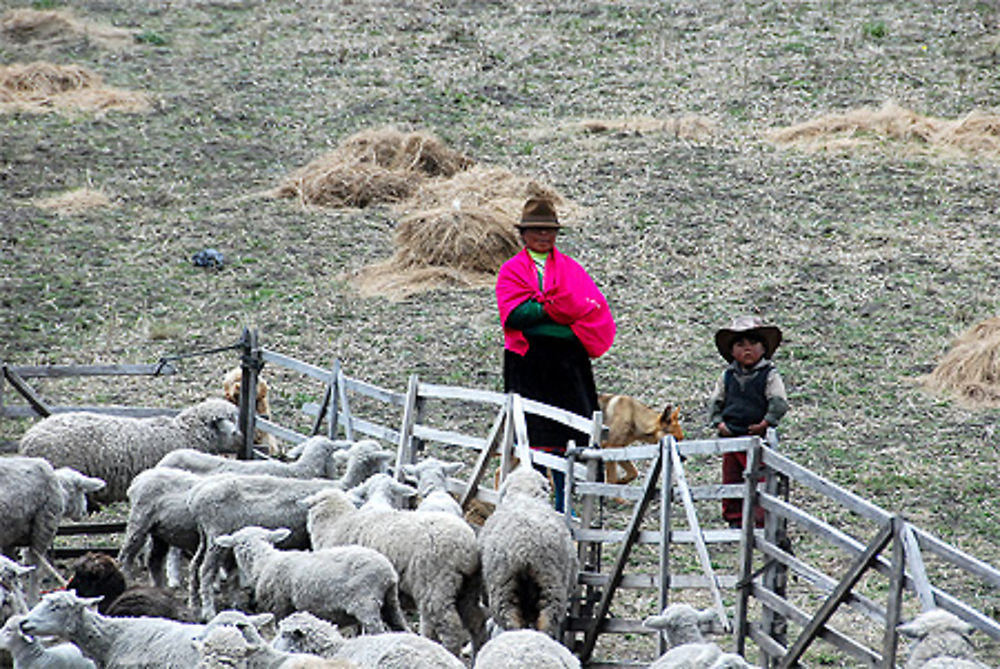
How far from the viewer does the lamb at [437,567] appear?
8.42m

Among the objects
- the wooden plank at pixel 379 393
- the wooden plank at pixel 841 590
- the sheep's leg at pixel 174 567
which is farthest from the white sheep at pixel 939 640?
the sheep's leg at pixel 174 567

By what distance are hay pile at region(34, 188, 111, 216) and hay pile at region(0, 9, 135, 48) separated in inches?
254

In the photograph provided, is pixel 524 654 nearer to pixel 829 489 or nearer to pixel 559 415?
pixel 829 489

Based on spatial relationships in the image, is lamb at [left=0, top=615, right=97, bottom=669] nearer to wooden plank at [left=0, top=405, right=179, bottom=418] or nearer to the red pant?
the red pant

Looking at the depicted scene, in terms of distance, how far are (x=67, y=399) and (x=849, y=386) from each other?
24.0 ft

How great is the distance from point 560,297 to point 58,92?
15.7 meters

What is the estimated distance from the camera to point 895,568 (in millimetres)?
6855

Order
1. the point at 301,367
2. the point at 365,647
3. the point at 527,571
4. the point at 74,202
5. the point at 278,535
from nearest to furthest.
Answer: the point at 365,647, the point at 527,571, the point at 278,535, the point at 301,367, the point at 74,202

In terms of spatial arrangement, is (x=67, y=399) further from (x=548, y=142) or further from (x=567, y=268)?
Result: (x=548, y=142)

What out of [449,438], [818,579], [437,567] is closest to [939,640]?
[818,579]

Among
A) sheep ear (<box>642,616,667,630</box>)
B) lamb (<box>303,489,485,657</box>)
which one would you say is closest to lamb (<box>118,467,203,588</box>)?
lamb (<box>303,489,485,657</box>)

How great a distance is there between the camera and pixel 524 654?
6836 mm

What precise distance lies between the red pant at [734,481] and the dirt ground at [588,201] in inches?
40.2

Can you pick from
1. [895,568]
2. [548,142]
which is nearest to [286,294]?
[548,142]
